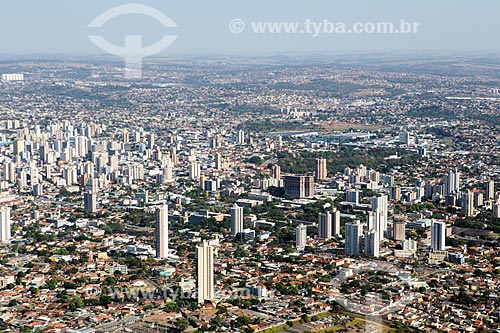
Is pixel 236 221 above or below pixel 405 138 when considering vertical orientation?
below

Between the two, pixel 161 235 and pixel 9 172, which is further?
pixel 9 172

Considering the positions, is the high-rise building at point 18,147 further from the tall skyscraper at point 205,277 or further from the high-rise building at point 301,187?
the tall skyscraper at point 205,277

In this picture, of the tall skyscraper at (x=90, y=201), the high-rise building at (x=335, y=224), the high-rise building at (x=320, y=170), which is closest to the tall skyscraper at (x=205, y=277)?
→ the high-rise building at (x=335, y=224)

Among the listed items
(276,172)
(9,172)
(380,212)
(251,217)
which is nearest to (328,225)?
(380,212)

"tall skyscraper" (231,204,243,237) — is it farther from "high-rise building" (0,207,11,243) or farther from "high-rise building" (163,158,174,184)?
"high-rise building" (163,158,174,184)

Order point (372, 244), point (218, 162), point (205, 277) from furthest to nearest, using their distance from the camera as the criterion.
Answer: point (218, 162)
point (372, 244)
point (205, 277)

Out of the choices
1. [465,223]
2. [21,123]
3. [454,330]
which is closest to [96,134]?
[21,123]

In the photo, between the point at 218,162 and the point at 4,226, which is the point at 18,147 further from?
the point at 4,226
